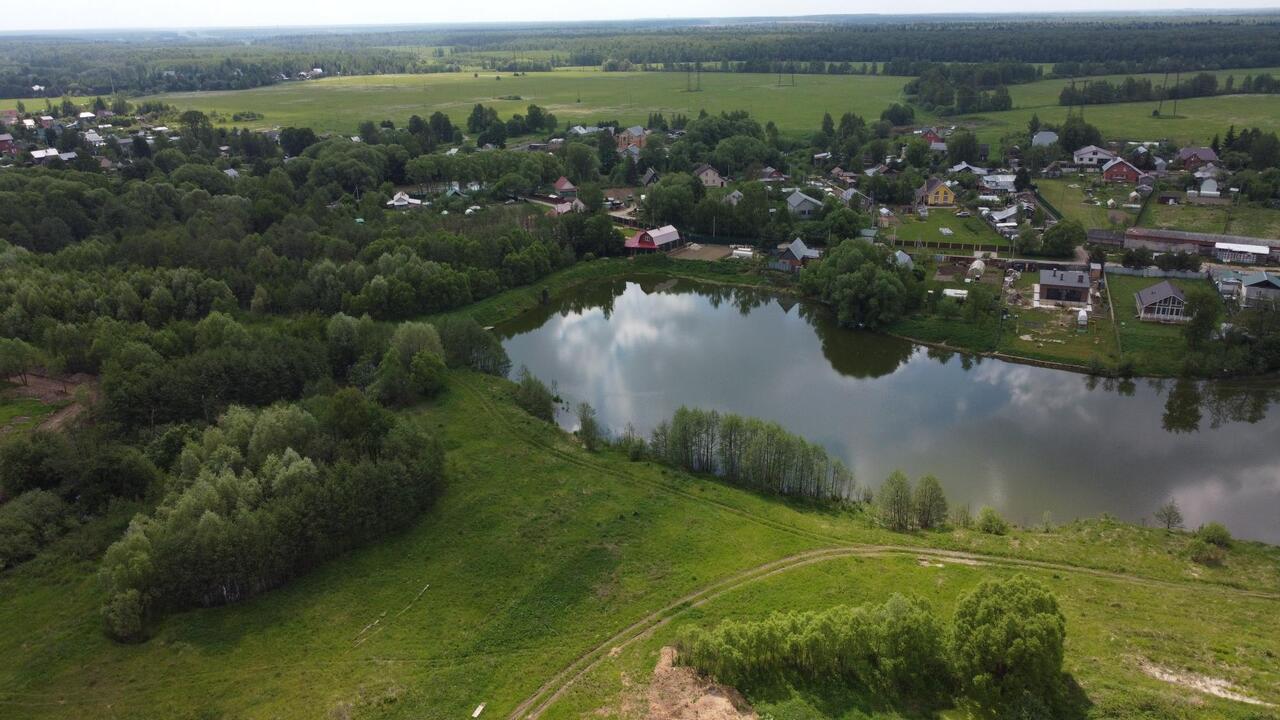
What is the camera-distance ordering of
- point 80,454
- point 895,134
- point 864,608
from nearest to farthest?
point 864,608 → point 80,454 → point 895,134

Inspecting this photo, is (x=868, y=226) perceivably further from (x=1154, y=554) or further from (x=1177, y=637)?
(x=1177, y=637)

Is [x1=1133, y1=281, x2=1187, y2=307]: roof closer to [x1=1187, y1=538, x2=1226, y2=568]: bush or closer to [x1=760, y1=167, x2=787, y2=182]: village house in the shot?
[x1=1187, y1=538, x2=1226, y2=568]: bush

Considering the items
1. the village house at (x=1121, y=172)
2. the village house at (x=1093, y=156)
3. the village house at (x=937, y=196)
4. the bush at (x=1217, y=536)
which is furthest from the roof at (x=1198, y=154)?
the bush at (x=1217, y=536)

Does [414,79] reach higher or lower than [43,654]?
higher

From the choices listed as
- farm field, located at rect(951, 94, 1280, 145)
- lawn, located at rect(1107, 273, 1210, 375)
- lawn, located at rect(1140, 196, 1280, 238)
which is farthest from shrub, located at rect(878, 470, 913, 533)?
farm field, located at rect(951, 94, 1280, 145)

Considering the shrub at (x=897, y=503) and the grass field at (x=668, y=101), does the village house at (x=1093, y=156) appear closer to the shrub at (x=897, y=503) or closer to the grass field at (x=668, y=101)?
the grass field at (x=668, y=101)

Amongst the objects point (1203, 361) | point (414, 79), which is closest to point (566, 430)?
point (1203, 361)
